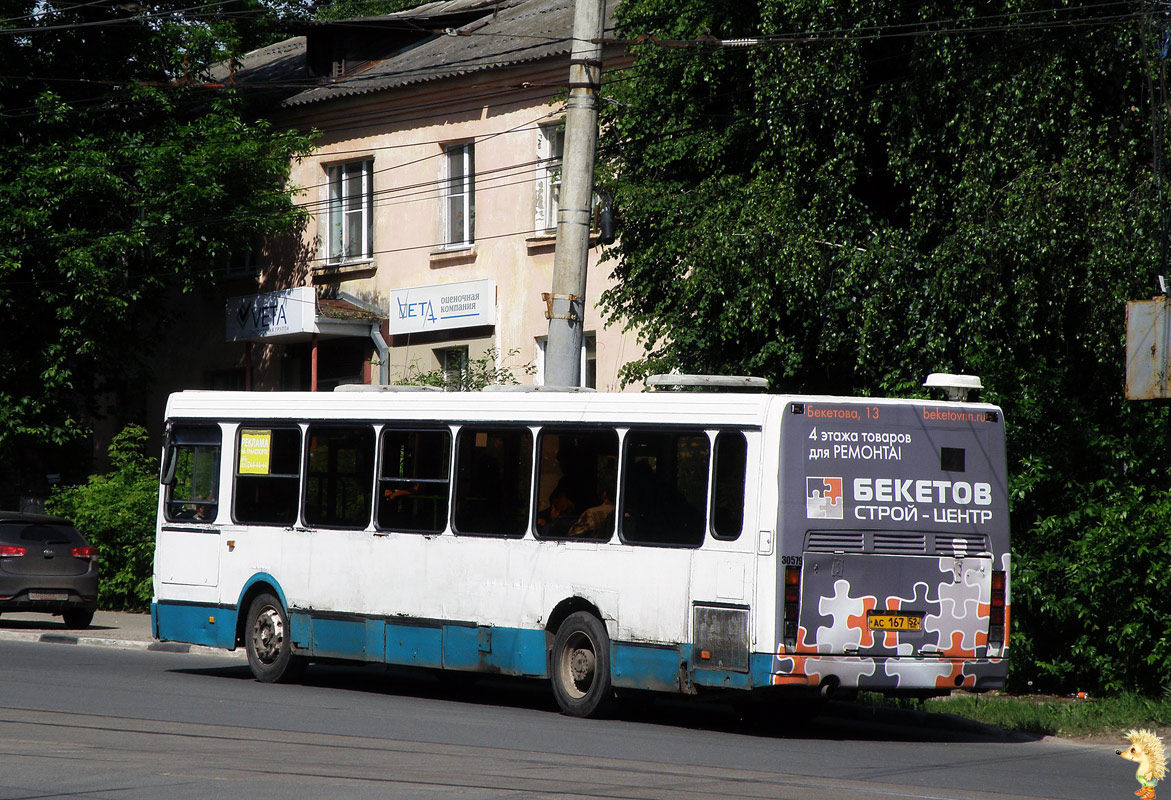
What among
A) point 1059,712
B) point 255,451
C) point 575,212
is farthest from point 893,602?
point 255,451

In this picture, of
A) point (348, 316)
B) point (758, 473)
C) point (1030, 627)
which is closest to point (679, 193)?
point (1030, 627)

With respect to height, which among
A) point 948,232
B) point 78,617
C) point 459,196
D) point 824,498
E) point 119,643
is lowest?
point 119,643

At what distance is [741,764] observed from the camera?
1036 cm

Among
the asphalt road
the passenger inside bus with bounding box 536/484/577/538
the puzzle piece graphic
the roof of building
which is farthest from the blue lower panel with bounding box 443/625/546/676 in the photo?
the roof of building

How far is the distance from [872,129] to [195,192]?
15160mm

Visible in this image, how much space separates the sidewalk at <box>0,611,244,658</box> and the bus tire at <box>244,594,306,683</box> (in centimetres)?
223

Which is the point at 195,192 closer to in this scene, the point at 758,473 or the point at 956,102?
the point at 956,102

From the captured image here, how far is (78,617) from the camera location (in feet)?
75.1

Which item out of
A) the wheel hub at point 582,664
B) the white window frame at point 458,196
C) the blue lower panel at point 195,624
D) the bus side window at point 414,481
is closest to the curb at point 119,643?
the blue lower panel at point 195,624

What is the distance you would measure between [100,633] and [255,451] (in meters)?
7.02

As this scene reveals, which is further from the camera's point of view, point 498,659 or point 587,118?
point 587,118

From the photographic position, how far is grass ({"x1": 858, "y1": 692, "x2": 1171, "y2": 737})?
12750 mm

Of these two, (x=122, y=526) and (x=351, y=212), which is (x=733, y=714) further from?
(x=351, y=212)

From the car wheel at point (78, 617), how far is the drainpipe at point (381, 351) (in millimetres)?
8306
